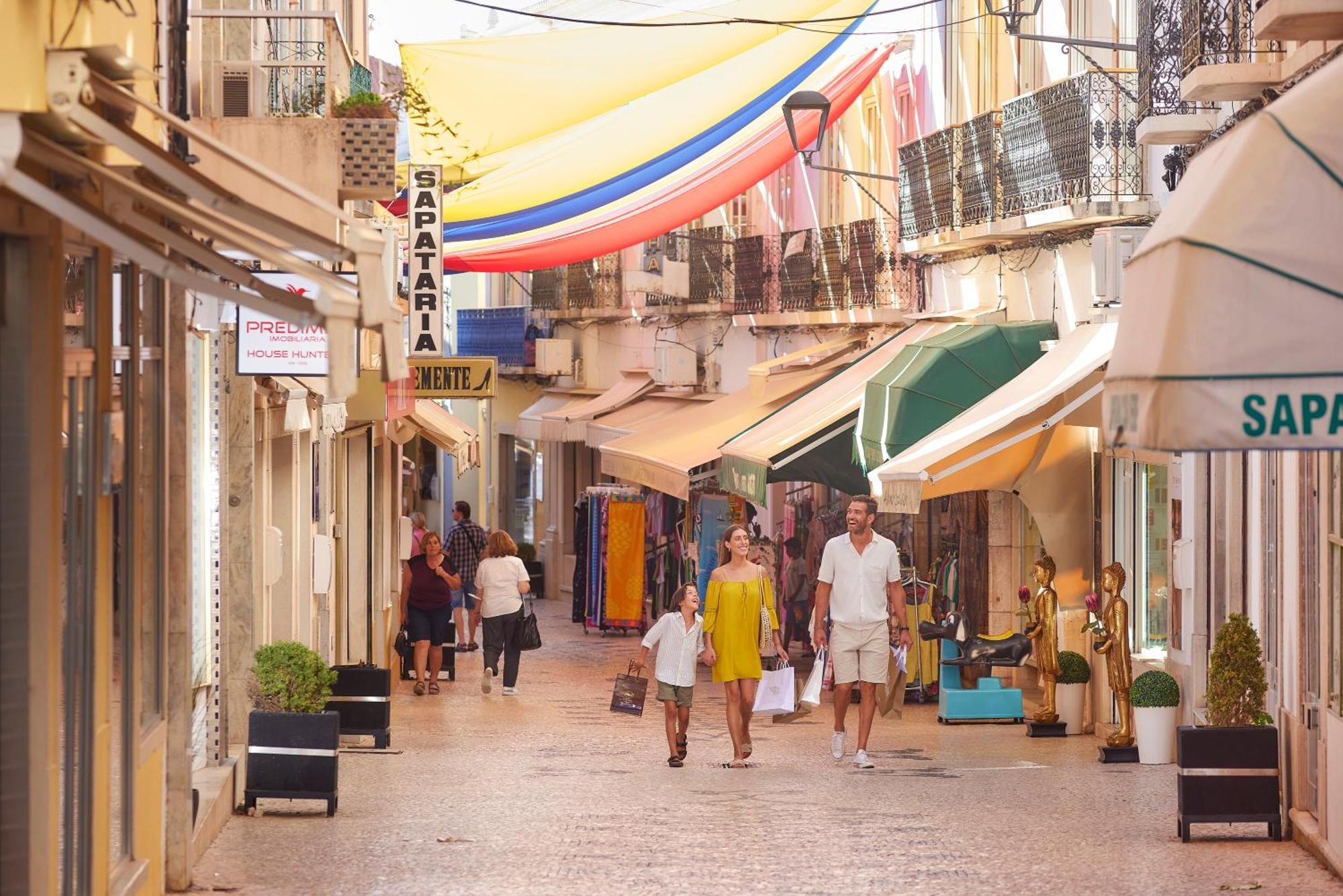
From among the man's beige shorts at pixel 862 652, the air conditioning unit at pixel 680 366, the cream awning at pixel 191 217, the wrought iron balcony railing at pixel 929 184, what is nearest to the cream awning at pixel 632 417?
the air conditioning unit at pixel 680 366

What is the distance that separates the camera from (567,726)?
16.5 metres

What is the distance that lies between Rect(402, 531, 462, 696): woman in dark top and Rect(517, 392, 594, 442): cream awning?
12.7 metres

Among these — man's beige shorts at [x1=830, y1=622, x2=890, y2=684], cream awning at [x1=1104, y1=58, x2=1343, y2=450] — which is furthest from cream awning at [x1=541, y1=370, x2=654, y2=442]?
cream awning at [x1=1104, y1=58, x2=1343, y2=450]

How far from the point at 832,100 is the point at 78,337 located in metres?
14.4

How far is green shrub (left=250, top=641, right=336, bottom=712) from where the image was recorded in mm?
10516

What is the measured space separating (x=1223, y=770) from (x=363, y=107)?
18.3ft

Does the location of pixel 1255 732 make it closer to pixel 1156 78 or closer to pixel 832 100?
pixel 1156 78

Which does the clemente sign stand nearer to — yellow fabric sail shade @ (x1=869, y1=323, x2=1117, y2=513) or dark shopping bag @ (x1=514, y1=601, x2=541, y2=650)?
dark shopping bag @ (x1=514, y1=601, x2=541, y2=650)

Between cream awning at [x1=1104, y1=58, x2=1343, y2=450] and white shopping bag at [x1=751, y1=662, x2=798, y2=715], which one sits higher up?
cream awning at [x1=1104, y1=58, x2=1343, y2=450]

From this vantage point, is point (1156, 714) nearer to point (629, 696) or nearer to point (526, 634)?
point (629, 696)

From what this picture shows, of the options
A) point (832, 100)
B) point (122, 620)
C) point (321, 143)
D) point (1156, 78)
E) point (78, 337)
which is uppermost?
point (832, 100)

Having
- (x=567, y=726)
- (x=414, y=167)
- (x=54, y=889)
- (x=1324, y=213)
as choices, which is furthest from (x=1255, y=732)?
(x=414, y=167)

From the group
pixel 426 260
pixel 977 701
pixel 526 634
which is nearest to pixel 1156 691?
pixel 977 701

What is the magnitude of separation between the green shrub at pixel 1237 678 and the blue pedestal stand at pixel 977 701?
19.8 ft
